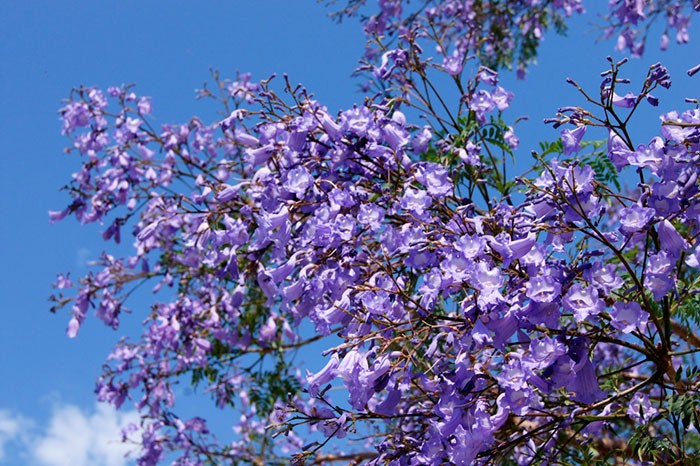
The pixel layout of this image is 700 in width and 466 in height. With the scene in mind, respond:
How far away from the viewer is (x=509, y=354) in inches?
81.9

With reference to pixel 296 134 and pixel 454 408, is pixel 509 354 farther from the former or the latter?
pixel 296 134

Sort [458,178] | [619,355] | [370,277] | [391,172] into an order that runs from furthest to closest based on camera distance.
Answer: [619,355]
[458,178]
[391,172]
[370,277]

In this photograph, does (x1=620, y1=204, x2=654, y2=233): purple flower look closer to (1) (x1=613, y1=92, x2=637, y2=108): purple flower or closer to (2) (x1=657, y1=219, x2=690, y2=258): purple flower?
(2) (x1=657, y1=219, x2=690, y2=258): purple flower

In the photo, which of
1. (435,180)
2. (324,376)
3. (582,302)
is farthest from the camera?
(435,180)

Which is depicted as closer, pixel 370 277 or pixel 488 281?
pixel 488 281

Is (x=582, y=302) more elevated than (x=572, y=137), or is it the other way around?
(x=572, y=137)

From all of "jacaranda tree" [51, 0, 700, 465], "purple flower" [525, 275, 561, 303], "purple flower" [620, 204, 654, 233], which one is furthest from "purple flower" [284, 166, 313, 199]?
"purple flower" [620, 204, 654, 233]

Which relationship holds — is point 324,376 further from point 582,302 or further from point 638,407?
point 638,407

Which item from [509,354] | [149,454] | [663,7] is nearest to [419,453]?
[509,354]

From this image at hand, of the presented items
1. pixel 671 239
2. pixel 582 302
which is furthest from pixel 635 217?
pixel 582 302

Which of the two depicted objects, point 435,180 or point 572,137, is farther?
point 435,180

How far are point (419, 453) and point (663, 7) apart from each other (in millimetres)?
6290

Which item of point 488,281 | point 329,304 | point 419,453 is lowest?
point 419,453

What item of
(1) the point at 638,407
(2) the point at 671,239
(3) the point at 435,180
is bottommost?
(1) the point at 638,407
